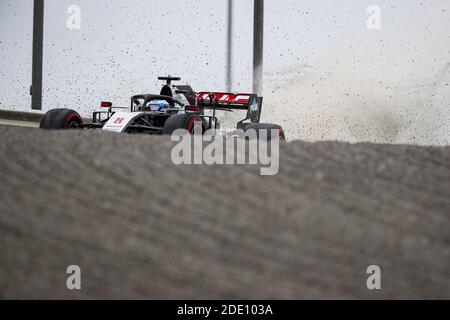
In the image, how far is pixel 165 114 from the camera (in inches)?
340

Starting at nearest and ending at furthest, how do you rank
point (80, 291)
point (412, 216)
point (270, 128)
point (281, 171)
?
point (80, 291), point (412, 216), point (281, 171), point (270, 128)

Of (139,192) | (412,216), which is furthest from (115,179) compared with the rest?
(412,216)

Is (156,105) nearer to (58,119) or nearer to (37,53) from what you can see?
(58,119)

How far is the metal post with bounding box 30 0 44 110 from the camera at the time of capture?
11.6 m

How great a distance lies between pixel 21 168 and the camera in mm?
3852

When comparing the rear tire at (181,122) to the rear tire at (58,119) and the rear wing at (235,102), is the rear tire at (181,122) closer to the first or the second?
the rear tire at (58,119)

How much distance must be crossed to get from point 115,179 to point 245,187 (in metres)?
0.66

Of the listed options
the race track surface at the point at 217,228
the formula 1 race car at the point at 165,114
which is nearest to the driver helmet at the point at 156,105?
the formula 1 race car at the point at 165,114

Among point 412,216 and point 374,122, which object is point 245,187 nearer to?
point 412,216

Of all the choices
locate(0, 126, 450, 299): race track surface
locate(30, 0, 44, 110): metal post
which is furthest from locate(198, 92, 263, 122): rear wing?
locate(0, 126, 450, 299): race track surface

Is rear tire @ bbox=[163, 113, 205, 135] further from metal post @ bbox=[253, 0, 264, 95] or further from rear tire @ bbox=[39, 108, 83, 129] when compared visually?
metal post @ bbox=[253, 0, 264, 95]

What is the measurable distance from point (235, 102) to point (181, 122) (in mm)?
2717

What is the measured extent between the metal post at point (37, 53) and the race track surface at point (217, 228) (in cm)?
788

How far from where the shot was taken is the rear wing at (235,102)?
1008 centimetres
